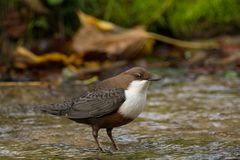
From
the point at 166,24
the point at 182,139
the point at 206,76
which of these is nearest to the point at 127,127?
the point at 182,139

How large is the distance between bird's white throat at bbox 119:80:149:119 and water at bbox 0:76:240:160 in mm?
241

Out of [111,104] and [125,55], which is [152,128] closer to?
[111,104]

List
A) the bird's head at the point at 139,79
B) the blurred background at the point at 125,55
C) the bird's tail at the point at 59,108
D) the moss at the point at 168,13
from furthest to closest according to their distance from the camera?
the moss at the point at 168,13, the blurred background at the point at 125,55, the bird's tail at the point at 59,108, the bird's head at the point at 139,79

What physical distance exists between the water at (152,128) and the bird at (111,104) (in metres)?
0.18

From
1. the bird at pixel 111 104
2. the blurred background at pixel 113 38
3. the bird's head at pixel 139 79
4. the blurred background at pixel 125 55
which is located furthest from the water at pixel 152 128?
the blurred background at pixel 113 38

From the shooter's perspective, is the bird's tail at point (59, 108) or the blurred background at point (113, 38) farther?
the blurred background at point (113, 38)

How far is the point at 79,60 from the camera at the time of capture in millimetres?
7266

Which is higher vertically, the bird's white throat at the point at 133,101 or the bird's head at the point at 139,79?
the bird's head at the point at 139,79

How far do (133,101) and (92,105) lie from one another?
1.16ft

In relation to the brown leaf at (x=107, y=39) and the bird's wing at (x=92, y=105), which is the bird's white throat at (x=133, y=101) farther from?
the brown leaf at (x=107, y=39)

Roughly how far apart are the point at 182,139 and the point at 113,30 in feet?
9.46

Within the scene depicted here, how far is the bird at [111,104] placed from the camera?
4.33m

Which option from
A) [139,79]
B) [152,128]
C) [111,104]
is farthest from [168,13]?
[111,104]

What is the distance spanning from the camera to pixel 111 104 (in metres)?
4.38
